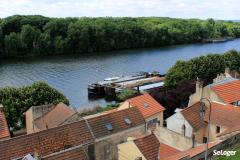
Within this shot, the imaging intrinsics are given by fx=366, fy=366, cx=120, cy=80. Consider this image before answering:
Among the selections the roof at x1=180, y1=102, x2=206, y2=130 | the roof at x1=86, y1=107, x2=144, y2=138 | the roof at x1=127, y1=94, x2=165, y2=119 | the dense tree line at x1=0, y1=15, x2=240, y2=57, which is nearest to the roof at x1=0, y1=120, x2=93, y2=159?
the roof at x1=86, y1=107, x2=144, y2=138

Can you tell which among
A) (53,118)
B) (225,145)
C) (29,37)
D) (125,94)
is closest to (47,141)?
(53,118)

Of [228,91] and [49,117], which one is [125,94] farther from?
[49,117]

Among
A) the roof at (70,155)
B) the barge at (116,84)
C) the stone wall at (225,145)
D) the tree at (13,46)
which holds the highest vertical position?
the stone wall at (225,145)

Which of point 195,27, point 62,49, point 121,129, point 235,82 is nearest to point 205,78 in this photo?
point 235,82

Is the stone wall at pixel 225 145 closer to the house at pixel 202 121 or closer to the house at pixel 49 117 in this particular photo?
the house at pixel 202 121

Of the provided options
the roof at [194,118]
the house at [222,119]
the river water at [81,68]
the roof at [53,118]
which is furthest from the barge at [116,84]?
the house at [222,119]

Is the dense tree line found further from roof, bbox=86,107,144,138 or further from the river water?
roof, bbox=86,107,144,138

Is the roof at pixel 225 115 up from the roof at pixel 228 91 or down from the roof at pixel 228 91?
down
